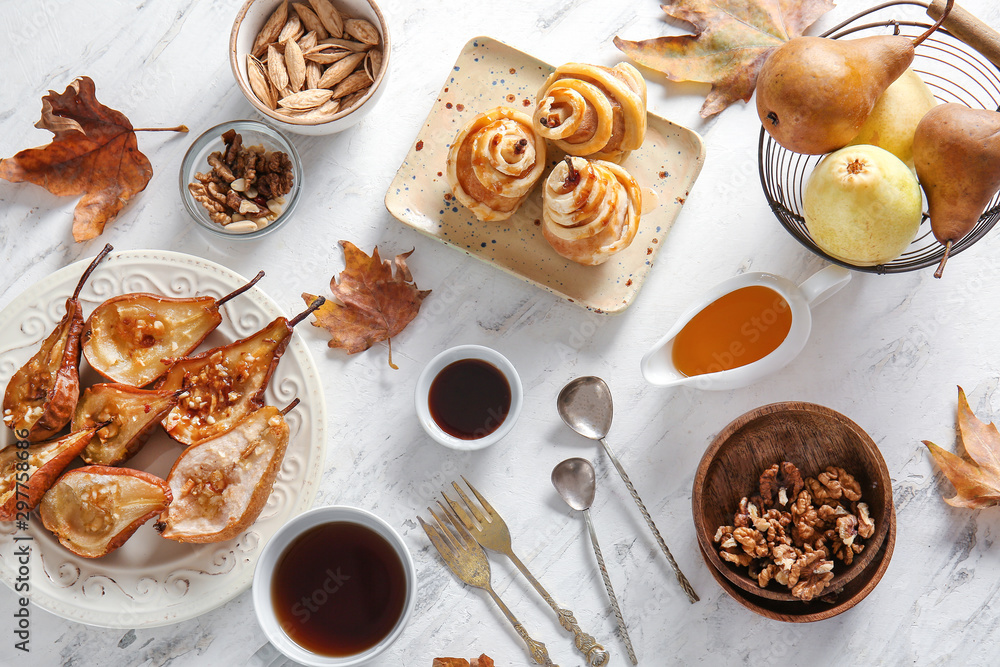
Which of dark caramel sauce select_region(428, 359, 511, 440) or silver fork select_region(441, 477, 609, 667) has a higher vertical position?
dark caramel sauce select_region(428, 359, 511, 440)

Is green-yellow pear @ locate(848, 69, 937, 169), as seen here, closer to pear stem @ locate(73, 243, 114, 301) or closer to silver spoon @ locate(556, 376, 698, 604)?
silver spoon @ locate(556, 376, 698, 604)

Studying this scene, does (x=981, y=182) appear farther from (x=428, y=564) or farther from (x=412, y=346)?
(x=428, y=564)

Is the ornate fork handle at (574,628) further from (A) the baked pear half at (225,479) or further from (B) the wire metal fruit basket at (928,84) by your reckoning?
(B) the wire metal fruit basket at (928,84)

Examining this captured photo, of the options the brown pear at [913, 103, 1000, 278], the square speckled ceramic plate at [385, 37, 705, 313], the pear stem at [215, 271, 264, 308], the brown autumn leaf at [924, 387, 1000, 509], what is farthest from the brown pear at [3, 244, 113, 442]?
the brown autumn leaf at [924, 387, 1000, 509]

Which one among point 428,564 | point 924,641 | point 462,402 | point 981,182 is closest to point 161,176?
point 462,402

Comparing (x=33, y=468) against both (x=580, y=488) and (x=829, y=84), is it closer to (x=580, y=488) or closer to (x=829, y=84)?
(x=580, y=488)

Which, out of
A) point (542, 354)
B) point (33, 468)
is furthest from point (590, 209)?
point (33, 468)

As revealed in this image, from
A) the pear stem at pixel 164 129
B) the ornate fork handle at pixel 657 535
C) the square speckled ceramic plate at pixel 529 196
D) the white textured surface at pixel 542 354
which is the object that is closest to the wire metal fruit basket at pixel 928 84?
the white textured surface at pixel 542 354
